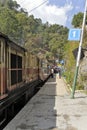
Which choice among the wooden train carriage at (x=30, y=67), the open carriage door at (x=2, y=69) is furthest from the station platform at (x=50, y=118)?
the wooden train carriage at (x=30, y=67)

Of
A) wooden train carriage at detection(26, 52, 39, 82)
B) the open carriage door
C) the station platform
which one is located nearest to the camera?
the station platform

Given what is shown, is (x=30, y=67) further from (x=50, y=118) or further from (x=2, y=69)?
(x=2, y=69)

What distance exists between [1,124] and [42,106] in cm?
449

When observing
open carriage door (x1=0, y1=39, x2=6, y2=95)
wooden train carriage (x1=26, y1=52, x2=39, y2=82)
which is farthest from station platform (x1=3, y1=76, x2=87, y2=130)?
wooden train carriage (x1=26, y1=52, x2=39, y2=82)

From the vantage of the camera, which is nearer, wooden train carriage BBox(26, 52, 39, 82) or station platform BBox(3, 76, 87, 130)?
Answer: station platform BBox(3, 76, 87, 130)

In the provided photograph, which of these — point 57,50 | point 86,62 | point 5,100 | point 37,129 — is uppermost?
point 57,50

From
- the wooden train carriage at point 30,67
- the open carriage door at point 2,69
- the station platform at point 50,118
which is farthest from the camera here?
the wooden train carriage at point 30,67

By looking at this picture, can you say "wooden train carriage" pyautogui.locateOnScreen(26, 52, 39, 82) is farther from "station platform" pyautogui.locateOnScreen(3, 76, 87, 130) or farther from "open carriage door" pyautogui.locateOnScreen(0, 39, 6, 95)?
"open carriage door" pyautogui.locateOnScreen(0, 39, 6, 95)

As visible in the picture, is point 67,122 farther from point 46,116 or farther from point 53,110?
point 53,110

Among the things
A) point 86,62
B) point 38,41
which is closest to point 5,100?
point 86,62

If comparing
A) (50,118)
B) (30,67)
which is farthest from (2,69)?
(30,67)

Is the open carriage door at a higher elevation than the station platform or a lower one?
higher

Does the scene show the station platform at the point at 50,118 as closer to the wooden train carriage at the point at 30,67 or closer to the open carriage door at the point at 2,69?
the open carriage door at the point at 2,69

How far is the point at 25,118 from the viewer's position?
39.5ft
